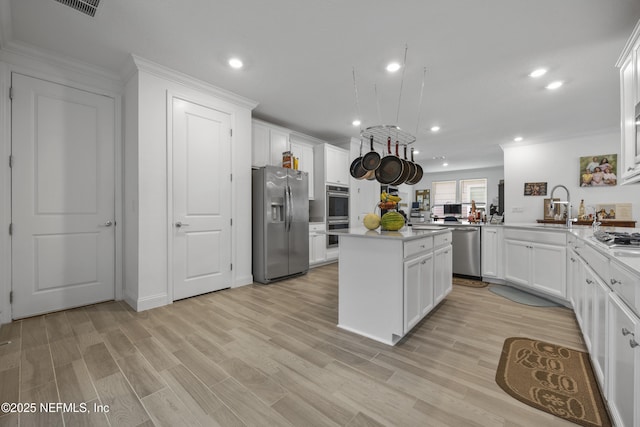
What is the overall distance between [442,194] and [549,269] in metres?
7.42

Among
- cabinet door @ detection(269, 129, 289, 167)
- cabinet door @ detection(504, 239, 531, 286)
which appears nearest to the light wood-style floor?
cabinet door @ detection(504, 239, 531, 286)

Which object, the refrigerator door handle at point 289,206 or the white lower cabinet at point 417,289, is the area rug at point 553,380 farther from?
the refrigerator door handle at point 289,206

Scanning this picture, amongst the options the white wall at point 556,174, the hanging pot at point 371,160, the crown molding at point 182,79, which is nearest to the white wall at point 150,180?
the crown molding at point 182,79

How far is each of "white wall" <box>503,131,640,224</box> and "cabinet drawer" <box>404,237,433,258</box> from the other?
452 cm

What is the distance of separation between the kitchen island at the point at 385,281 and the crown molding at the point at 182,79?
245cm

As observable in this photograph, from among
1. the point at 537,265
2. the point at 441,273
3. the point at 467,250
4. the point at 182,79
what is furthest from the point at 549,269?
the point at 182,79

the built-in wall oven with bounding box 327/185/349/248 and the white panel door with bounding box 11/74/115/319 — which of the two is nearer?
the white panel door with bounding box 11/74/115/319

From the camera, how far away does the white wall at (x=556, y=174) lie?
4.71m

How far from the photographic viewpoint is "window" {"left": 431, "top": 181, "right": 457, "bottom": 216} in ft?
32.4

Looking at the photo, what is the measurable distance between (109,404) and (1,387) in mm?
772

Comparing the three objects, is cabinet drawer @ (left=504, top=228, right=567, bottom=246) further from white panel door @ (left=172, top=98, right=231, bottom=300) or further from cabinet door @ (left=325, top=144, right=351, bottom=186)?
white panel door @ (left=172, top=98, right=231, bottom=300)

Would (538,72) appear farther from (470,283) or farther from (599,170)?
(599,170)

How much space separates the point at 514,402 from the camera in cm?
147

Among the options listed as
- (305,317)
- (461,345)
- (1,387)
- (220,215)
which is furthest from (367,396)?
(220,215)
